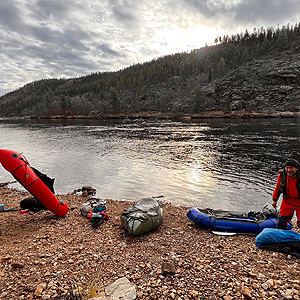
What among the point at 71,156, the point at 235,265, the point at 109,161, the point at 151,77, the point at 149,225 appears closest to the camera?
the point at 235,265

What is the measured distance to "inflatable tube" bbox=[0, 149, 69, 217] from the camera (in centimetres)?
759

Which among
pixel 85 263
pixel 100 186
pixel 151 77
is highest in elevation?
pixel 151 77

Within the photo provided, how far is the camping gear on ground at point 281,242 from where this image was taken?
17.9 feet

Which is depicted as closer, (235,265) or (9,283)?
(9,283)

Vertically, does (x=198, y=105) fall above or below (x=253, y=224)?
above

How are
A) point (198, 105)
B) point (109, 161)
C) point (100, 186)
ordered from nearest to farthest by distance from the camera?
1. point (100, 186)
2. point (109, 161)
3. point (198, 105)

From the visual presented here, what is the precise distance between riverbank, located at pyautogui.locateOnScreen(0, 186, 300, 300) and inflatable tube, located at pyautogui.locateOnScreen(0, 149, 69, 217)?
997 millimetres

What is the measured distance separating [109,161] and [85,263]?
1637 cm

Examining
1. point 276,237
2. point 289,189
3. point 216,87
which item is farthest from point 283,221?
point 216,87

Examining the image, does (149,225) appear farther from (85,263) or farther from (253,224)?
(253,224)

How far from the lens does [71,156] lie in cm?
2395

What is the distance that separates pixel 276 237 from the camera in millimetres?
5691

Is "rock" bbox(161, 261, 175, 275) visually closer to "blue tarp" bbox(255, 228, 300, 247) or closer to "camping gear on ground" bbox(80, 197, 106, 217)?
"blue tarp" bbox(255, 228, 300, 247)

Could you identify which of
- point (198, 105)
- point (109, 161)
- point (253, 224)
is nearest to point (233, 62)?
point (198, 105)
